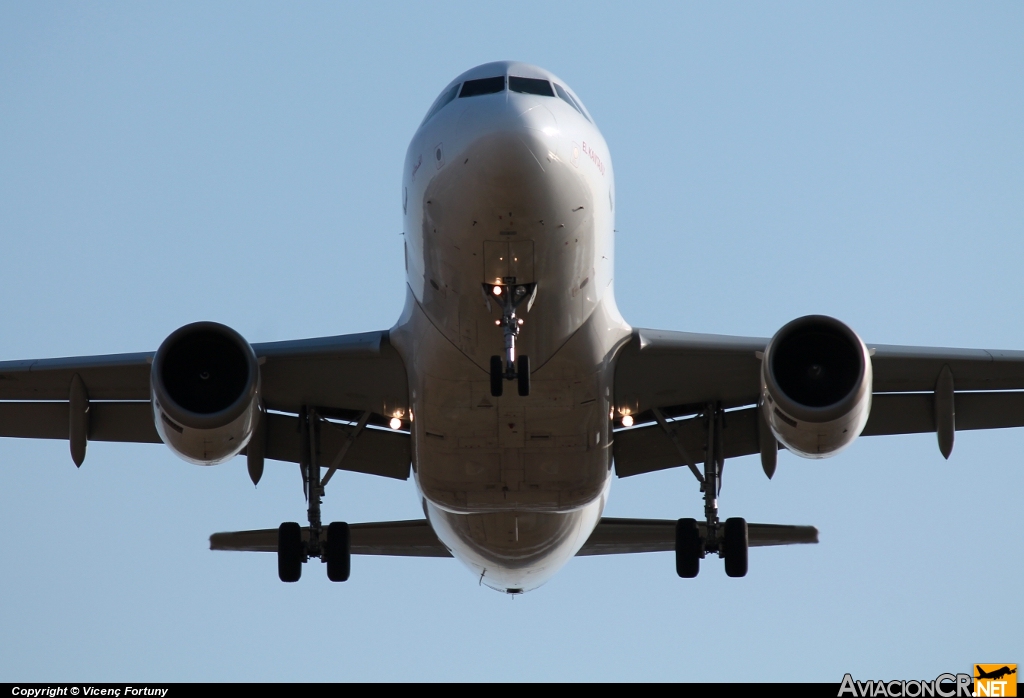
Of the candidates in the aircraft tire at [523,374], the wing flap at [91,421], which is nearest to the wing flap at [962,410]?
the aircraft tire at [523,374]

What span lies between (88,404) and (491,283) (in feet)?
22.3

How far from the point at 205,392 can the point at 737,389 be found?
265 inches

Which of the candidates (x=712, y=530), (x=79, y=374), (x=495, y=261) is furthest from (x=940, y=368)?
(x=79, y=374)

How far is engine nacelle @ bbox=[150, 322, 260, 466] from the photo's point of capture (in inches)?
627

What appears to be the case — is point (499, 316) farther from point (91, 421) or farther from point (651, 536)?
point (91, 421)

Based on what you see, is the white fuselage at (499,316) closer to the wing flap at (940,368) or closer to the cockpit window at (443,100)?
the cockpit window at (443,100)

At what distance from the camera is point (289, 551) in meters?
18.9

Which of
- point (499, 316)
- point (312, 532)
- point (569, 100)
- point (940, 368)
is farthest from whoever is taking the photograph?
point (312, 532)

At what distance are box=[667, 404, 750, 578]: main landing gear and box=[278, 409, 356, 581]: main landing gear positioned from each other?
4.45 meters

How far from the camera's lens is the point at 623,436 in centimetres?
1981

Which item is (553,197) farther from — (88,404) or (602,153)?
(88,404)

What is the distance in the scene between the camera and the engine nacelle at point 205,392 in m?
15.9

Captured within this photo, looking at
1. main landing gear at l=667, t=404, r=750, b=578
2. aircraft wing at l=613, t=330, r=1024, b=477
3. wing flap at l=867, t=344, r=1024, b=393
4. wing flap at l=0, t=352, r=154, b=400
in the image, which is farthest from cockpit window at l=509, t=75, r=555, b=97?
wing flap at l=0, t=352, r=154, b=400

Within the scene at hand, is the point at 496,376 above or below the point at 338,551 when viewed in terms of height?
above
